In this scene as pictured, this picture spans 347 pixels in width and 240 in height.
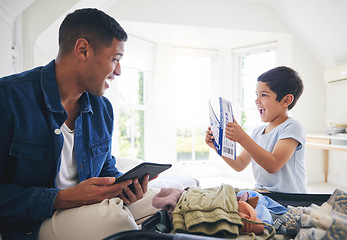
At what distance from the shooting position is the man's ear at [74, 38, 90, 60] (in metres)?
1.14

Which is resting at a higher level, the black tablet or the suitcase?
the black tablet

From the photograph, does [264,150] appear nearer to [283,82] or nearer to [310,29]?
[283,82]

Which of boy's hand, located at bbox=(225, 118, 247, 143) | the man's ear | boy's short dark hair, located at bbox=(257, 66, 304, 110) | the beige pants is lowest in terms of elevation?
the beige pants

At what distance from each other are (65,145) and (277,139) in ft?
3.78

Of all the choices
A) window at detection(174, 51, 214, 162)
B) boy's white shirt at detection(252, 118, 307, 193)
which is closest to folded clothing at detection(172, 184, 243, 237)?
boy's white shirt at detection(252, 118, 307, 193)

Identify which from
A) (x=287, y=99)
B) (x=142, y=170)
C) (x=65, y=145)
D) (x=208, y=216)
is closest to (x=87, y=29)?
(x=65, y=145)

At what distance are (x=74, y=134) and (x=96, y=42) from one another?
0.43 m

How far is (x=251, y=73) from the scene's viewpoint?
447cm

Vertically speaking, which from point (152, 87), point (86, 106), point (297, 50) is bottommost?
point (86, 106)

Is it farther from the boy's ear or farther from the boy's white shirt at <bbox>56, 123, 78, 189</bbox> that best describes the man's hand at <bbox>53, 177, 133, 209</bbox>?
the boy's ear

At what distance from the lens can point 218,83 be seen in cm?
465

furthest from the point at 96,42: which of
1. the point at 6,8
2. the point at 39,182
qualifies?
the point at 6,8

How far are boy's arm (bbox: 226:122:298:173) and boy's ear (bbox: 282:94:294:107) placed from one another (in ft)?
0.85

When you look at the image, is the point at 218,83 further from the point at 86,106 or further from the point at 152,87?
the point at 86,106
